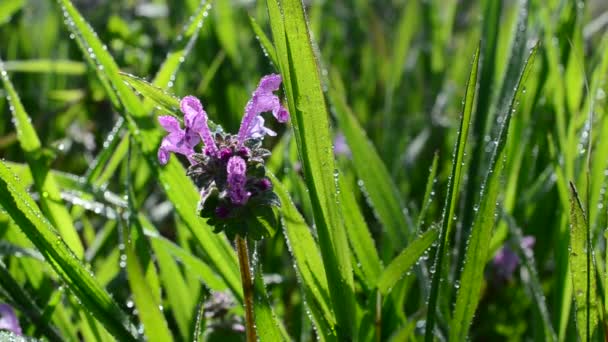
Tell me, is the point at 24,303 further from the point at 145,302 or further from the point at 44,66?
the point at 44,66

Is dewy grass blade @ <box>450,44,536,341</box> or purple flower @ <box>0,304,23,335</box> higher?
purple flower @ <box>0,304,23,335</box>

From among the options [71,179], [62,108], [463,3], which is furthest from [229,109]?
[463,3]

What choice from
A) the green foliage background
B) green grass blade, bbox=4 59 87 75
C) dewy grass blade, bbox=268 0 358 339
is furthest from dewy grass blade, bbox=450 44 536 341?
green grass blade, bbox=4 59 87 75

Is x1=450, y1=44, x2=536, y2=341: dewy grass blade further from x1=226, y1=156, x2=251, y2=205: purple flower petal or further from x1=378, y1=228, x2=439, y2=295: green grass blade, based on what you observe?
x1=226, y1=156, x2=251, y2=205: purple flower petal

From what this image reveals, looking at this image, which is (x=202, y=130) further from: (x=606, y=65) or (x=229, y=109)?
(x=229, y=109)

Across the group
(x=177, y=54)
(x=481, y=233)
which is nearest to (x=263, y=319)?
(x=481, y=233)

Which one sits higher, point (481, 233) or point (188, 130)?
point (188, 130)
